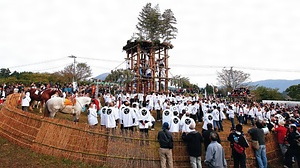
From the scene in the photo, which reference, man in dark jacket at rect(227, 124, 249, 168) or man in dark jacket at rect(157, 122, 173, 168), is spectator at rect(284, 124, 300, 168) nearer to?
man in dark jacket at rect(227, 124, 249, 168)

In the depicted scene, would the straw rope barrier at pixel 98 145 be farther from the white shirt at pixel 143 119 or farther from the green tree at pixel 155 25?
the green tree at pixel 155 25

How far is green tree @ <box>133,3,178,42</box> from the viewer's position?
88.1 ft

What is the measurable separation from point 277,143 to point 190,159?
5.04 meters

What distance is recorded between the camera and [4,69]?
6025 centimetres

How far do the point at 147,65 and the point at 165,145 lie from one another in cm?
1821

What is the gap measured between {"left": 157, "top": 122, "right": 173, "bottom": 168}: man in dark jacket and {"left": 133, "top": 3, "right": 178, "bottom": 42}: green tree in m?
19.3

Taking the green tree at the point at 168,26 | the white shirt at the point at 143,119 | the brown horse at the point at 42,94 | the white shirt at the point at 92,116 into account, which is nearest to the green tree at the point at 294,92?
the green tree at the point at 168,26

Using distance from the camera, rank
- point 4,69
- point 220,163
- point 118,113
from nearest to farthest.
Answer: point 220,163, point 118,113, point 4,69

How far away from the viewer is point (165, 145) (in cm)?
773

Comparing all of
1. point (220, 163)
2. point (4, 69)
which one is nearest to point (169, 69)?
point (220, 163)

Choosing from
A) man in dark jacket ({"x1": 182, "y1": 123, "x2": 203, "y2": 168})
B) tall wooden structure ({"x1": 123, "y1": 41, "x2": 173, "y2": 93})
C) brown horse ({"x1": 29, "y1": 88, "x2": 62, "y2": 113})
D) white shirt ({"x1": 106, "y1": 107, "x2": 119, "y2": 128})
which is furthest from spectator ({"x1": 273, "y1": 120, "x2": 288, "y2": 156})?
tall wooden structure ({"x1": 123, "y1": 41, "x2": 173, "y2": 93})

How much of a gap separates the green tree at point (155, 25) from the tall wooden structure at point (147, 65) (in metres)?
1.12

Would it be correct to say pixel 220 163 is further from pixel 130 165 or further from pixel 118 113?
pixel 118 113

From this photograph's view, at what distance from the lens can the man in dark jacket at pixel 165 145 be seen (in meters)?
7.72
